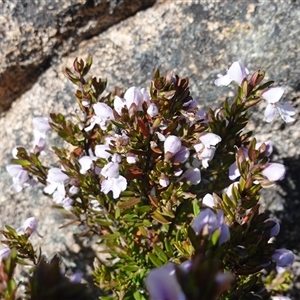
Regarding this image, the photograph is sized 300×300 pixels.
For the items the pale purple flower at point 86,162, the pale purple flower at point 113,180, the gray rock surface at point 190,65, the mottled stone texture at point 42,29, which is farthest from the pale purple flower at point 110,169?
the mottled stone texture at point 42,29

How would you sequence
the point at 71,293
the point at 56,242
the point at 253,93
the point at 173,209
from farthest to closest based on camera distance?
the point at 56,242 < the point at 173,209 < the point at 253,93 < the point at 71,293

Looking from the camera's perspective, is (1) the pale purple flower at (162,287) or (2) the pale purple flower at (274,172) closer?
(1) the pale purple flower at (162,287)

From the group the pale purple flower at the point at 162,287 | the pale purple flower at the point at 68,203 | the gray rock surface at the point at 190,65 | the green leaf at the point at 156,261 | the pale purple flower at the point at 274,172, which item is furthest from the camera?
the gray rock surface at the point at 190,65

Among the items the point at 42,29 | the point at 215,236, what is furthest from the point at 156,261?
the point at 42,29

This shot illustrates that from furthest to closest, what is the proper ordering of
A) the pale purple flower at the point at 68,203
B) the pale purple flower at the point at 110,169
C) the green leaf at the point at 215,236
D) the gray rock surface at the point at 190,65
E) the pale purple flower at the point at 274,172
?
the gray rock surface at the point at 190,65, the pale purple flower at the point at 68,203, the pale purple flower at the point at 110,169, the pale purple flower at the point at 274,172, the green leaf at the point at 215,236

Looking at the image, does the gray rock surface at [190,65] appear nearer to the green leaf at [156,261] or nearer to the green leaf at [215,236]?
the green leaf at [156,261]

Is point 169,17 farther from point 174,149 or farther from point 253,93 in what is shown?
point 174,149

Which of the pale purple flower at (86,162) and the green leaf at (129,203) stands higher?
the pale purple flower at (86,162)

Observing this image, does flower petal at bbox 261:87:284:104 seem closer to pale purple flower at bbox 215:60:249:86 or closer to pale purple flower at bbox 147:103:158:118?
pale purple flower at bbox 215:60:249:86

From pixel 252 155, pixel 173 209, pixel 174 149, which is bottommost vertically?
pixel 173 209


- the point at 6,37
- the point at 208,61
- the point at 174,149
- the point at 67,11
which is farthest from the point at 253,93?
the point at 6,37
